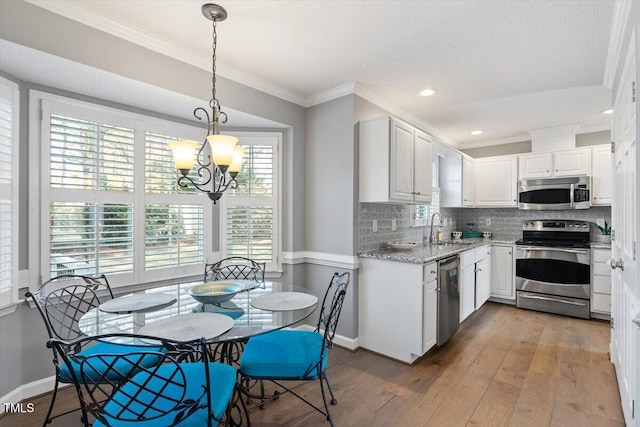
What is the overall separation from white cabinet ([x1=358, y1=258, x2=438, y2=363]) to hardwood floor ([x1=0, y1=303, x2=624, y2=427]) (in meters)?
0.15

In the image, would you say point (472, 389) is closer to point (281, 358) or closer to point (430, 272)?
point (430, 272)

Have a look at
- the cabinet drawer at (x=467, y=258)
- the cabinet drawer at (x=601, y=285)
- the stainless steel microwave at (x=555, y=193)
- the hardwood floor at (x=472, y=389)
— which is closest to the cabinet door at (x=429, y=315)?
the hardwood floor at (x=472, y=389)

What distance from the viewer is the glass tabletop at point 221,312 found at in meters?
1.56

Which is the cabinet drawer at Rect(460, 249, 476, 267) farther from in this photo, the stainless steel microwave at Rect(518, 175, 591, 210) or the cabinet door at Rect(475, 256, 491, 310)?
the stainless steel microwave at Rect(518, 175, 591, 210)

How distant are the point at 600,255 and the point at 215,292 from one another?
176 inches

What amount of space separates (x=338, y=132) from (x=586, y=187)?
347 cm

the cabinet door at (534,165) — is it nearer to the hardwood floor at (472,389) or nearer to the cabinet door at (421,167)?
the cabinet door at (421,167)

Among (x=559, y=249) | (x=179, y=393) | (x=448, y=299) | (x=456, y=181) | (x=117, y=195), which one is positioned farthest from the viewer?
(x=456, y=181)

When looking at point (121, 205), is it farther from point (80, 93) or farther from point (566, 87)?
point (566, 87)

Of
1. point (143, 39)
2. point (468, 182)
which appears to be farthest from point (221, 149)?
point (468, 182)

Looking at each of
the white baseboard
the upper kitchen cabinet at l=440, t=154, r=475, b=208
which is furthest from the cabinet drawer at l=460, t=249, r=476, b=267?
the white baseboard

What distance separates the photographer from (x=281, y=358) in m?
1.80

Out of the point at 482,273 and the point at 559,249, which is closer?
the point at 559,249

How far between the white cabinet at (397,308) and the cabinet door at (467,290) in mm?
849
